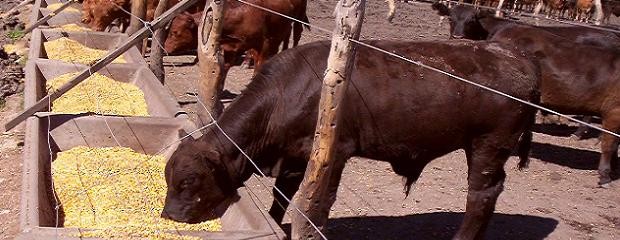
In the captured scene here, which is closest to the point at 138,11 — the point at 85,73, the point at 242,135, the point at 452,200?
the point at 85,73

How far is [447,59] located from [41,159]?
10.2ft

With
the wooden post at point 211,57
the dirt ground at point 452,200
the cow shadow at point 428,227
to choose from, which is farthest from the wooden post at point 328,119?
the wooden post at point 211,57

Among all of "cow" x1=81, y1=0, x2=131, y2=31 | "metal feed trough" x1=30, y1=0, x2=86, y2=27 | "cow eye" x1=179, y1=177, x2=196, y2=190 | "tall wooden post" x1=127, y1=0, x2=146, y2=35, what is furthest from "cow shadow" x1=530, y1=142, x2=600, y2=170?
"metal feed trough" x1=30, y1=0, x2=86, y2=27

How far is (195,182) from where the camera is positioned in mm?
4629

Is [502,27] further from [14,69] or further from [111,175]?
[14,69]

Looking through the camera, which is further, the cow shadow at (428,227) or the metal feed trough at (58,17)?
the metal feed trough at (58,17)

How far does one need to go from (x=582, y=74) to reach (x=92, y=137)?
228 inches

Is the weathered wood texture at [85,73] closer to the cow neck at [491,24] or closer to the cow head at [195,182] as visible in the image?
the cow head at [195,182]

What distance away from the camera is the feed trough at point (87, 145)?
415cm

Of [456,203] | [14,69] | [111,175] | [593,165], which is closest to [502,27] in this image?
[593,165]

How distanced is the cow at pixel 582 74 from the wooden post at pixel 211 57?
3.79 meters

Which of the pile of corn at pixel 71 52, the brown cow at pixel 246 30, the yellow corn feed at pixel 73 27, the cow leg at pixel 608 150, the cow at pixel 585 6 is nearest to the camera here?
the cow leg at pixel 608 150

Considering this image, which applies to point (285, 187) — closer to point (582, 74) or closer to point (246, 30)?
point (582, 74)

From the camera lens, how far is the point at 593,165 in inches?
374
